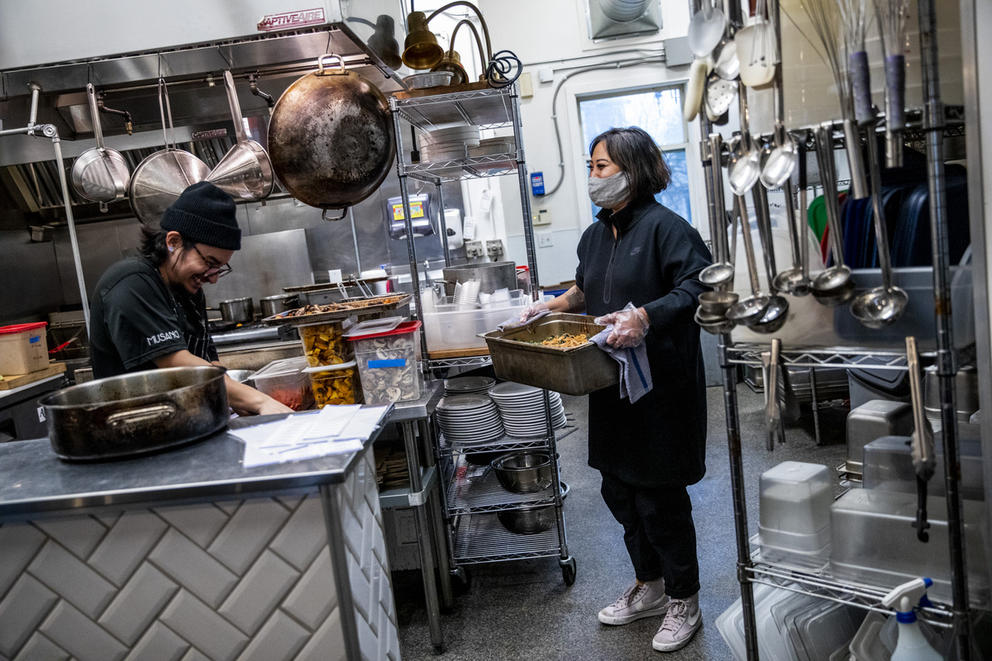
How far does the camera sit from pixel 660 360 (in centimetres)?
235

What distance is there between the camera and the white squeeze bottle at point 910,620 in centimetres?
149

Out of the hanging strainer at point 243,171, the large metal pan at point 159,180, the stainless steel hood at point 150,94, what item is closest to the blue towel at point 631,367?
the stainless steel hood at point 150,94

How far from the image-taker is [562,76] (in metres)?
6.29

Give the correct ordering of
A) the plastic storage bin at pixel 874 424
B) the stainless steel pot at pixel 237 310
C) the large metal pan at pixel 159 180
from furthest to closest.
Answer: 1. the stainless steel pot at pixel 237 310
2. the large metal pan at pixel 159 180
3. the plastic storage bin at pixel 874 424

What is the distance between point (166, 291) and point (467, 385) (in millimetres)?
1386

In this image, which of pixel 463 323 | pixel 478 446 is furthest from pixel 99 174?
pixel 478 446

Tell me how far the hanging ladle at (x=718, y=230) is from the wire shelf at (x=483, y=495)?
150 cm

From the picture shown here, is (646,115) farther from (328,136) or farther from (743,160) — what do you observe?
(743,160)

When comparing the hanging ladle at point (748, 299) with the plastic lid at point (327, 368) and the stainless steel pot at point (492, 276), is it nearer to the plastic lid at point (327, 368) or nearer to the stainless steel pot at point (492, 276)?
the plastic lid at point (327, 368)

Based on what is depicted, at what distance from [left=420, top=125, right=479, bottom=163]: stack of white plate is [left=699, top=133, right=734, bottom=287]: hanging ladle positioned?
5.11 ft

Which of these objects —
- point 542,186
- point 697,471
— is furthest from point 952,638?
point 542,186

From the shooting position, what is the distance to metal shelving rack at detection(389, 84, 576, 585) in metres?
2.74

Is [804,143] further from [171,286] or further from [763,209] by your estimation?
[171,286]

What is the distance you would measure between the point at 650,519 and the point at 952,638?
1.00 meters
